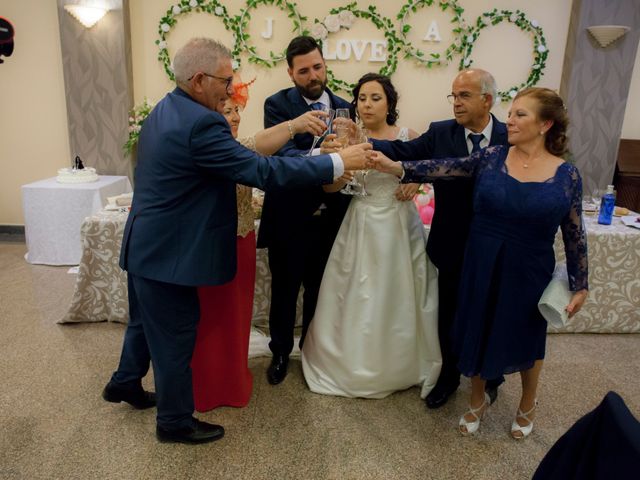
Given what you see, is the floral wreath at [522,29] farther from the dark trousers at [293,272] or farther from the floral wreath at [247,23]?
the dark trousers at [293,272]

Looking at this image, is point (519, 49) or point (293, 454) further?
point (519, 49)

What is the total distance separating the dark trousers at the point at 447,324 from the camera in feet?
8.16

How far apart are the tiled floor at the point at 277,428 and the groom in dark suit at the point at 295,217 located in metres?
0.40

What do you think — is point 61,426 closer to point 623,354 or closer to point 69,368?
point 69,368

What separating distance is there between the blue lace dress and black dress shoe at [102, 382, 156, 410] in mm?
1513

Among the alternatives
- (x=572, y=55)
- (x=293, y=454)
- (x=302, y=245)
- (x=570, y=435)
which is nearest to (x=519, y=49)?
(x=572, y=55)

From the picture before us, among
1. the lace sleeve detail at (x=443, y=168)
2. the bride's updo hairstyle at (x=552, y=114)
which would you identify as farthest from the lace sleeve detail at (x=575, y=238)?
the lace sleeve detail at (x=443, y=168)

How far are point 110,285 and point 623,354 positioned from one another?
11.1 ft

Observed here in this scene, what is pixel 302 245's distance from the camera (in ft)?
8.68

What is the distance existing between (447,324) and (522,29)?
3.88m

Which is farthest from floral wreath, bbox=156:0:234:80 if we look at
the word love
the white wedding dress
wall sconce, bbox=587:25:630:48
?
wall sconce, bbox=587:25:630:48

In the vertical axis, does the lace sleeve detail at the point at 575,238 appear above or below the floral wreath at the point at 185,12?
below

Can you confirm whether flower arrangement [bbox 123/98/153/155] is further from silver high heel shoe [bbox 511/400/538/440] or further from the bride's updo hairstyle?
silver high heel shoe [bbox 511/400/538/440]

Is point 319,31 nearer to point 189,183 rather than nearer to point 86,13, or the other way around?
point 86,13
